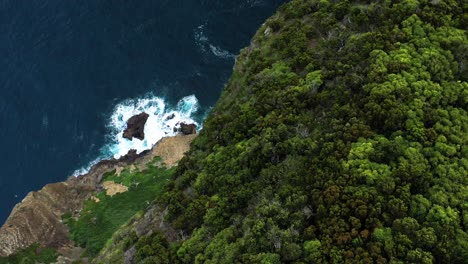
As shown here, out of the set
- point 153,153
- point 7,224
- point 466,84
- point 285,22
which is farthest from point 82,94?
point 466,84

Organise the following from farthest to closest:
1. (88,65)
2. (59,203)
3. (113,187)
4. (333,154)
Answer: (88,65)
(113,187)
(59,203)
(333,154)

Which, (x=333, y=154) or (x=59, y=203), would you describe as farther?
(x=59, y=203)

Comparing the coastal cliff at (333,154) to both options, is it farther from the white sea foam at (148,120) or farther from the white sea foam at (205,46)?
the white sea foam at (205,46)

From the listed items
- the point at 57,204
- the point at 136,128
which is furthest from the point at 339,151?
the point at 57,204

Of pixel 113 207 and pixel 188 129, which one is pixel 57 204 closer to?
pixel 113 207

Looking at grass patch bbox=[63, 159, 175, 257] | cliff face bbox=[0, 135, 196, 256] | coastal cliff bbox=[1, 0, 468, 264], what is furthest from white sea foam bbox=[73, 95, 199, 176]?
coastal cliff bbox=[1, 0, 468, 264]

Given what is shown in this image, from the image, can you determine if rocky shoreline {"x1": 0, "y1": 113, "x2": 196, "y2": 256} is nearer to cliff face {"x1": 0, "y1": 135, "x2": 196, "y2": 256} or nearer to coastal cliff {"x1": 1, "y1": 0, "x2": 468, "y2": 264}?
cliff face {"x1": 0, "y1": 135, "x2": 196, "y2": 256}

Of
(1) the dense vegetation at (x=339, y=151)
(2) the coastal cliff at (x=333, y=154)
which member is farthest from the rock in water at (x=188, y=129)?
(1) the dense vegetation at (x=339, y=151)
